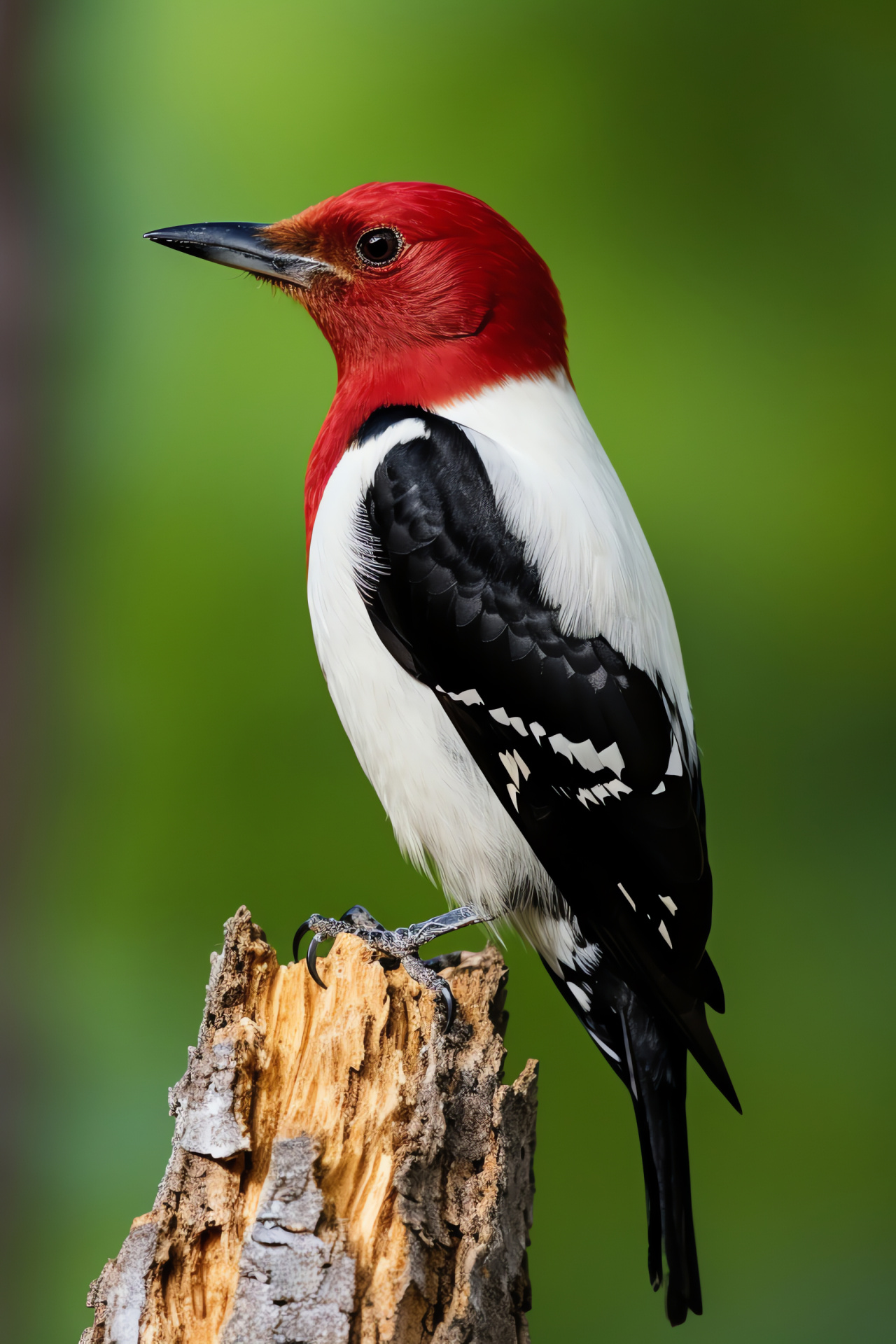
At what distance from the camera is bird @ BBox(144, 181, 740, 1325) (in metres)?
1.22

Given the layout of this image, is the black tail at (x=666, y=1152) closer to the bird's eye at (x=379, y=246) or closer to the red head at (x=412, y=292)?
the red head at (x=412, y=292)

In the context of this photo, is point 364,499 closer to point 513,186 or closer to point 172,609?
point 172,609

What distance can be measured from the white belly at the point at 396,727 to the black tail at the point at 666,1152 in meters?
0.23

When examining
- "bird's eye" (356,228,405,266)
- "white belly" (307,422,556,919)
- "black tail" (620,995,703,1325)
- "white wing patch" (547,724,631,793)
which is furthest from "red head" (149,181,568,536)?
"black tail" (620,995,703,1325)

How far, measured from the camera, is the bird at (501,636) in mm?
1217

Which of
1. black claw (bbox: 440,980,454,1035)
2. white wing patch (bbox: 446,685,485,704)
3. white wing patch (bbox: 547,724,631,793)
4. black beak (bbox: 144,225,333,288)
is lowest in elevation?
black claw (bbox: 440,980,454,1035)

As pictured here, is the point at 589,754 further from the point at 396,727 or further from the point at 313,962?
the point at 313,962

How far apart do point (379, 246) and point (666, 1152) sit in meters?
1.22

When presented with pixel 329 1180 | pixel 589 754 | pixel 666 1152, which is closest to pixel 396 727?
pixel 589 754

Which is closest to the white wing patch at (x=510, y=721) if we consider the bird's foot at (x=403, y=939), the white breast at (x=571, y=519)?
the white breast at (x=571, y=519)

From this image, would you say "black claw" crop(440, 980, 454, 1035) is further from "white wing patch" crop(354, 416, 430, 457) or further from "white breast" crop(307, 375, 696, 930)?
"white wing patch" crop(354, 416, 430, 457)

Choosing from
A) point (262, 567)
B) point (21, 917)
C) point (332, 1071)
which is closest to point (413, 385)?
point (332, 1071)

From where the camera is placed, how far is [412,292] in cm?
135

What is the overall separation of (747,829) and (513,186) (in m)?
1.50
